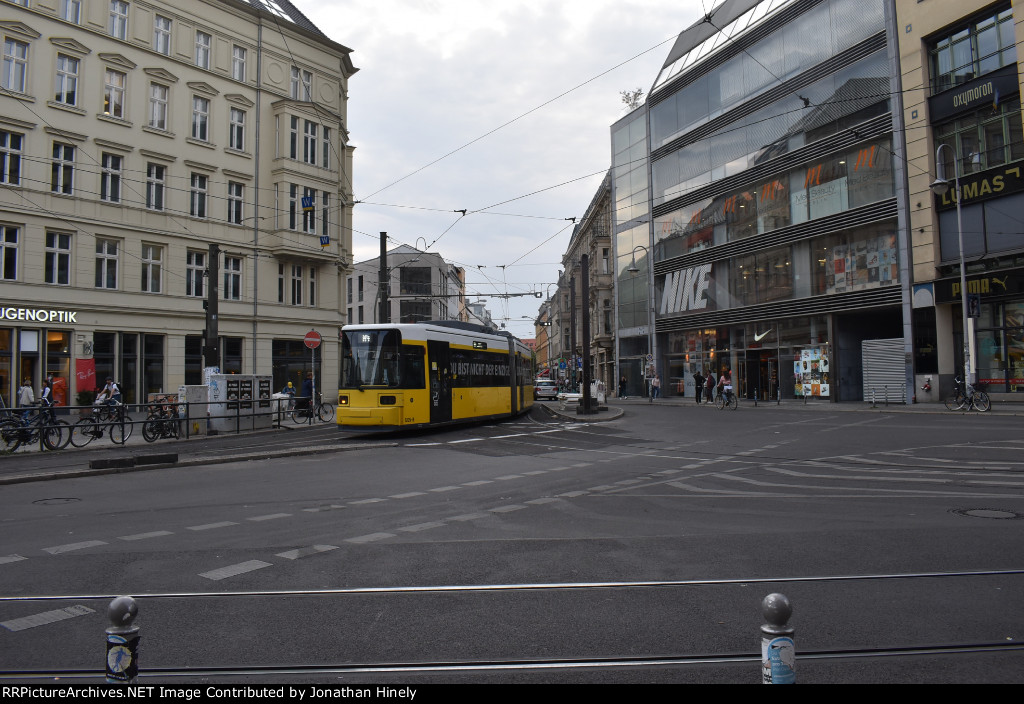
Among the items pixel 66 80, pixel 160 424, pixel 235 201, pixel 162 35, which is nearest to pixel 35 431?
pixel 160 424

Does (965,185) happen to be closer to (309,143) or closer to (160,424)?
(160,424)

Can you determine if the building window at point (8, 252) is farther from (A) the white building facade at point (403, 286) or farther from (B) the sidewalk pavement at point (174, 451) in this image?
(A) the white building facade at point (403, 286)

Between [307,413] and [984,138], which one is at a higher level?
[984,138]

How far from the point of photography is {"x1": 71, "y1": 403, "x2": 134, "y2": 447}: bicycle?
698 inches

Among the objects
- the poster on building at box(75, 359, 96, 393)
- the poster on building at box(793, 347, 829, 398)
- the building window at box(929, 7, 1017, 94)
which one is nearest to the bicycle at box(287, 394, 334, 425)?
the poster on building at box(75, 359, 96, 393)

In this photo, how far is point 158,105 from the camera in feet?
103

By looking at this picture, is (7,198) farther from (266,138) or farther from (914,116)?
(914,116)

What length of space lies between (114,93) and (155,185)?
13.1ft

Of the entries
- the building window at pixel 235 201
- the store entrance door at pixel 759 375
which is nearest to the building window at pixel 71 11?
the building window at pixel 235 201

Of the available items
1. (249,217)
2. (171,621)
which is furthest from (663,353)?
(171,621)

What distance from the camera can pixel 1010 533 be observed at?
656 cm

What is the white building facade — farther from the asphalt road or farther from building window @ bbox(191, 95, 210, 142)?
the asphalt road

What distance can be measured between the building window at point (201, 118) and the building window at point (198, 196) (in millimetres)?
1869

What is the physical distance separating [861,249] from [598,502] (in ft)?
91.9
